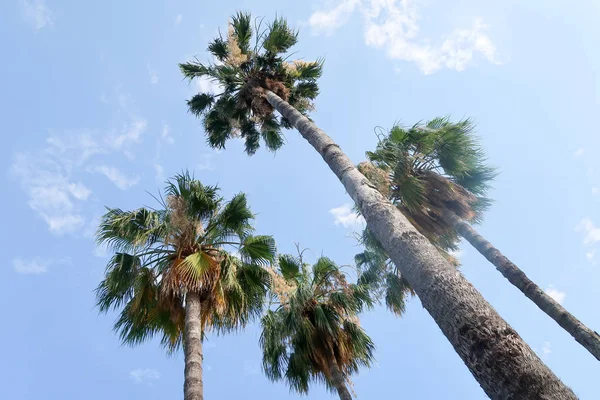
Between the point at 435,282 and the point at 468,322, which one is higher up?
the point at 435,282

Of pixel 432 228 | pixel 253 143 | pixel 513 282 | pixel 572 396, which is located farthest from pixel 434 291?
pixel 253 143

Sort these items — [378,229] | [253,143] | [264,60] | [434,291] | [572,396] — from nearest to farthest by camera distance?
[572,396] < [434,291] < [378,229] < [264,60] < [253,143]

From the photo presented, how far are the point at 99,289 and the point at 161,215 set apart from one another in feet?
6.98

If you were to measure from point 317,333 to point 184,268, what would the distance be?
3865 mm

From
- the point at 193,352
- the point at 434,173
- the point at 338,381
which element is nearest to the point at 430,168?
the point at 434,173

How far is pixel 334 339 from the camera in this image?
33.7 feet

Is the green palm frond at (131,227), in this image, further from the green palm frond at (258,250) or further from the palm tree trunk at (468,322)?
the palm tree trunk at (468,322)

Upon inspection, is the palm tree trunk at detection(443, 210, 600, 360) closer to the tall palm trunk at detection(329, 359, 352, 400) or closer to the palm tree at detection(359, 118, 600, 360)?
the palm tree at detection(359, 118, 600, 360)

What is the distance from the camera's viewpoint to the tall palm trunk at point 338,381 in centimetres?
960

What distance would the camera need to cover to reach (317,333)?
10344 mm

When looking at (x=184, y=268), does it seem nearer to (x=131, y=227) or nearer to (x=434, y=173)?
(x=131, y=227)

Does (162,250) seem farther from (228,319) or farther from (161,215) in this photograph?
(228,319)

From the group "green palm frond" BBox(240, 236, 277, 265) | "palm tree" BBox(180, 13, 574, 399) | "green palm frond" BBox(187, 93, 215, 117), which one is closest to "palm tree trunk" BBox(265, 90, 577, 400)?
"palm tree" BBox(180, 13, 574, 399)

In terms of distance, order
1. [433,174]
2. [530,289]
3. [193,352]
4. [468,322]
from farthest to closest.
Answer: [433,174], [530,289], [193,352], [468,322]
